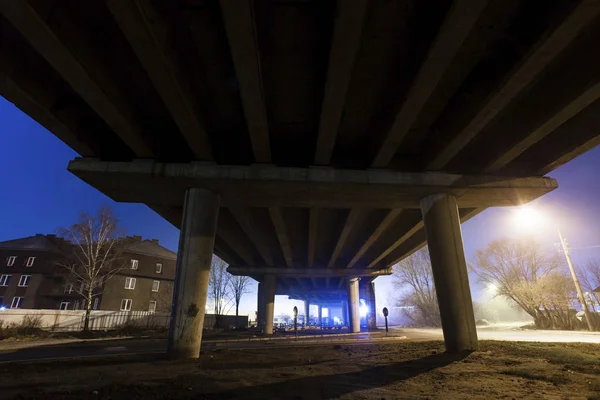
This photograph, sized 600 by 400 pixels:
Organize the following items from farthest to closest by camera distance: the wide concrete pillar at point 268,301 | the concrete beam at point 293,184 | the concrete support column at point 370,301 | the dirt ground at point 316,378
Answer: the concrete support column at point 370,301 → the wide concrete pillar at point 268,301 → the concrete beam at point 293,184 → the dirt ground at point 316,378

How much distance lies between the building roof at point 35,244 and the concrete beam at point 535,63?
1740 inches

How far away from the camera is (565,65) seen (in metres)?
6.52

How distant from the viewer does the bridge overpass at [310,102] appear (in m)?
5.29

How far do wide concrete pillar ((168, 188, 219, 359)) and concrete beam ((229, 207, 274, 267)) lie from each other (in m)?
2.82

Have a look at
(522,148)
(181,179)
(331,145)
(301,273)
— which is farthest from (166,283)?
(522,148)

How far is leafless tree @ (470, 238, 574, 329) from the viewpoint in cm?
2625

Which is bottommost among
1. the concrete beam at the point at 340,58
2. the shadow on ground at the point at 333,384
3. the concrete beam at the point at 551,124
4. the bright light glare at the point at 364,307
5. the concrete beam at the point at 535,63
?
the shadow on ground at the point at 333,384

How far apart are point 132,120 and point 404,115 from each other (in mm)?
7133

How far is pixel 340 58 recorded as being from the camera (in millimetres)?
5547

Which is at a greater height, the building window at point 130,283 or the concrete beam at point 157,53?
the concrete beam at point 157,53

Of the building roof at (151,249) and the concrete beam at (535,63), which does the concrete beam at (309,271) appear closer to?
the concrete beam at (535,63)

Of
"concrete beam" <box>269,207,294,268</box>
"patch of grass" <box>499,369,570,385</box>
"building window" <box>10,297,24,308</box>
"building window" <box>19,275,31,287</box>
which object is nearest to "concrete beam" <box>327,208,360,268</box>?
"concrete beam" <box>269,207,294,268</box>

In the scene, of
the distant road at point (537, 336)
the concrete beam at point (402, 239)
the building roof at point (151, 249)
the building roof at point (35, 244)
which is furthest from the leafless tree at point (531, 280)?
the building roof at point (35, 244)

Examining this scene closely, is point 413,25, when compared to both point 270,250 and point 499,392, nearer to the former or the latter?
→ point 499,392
